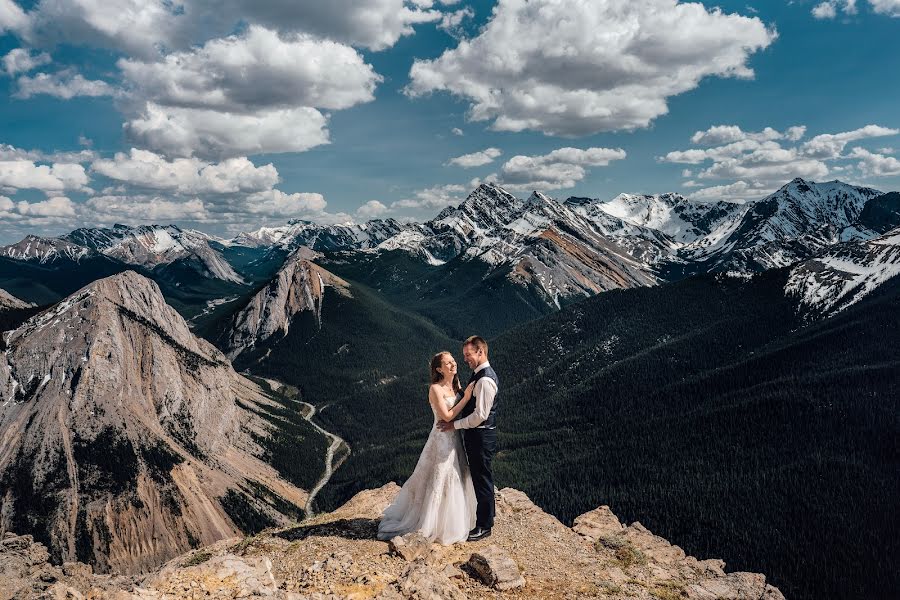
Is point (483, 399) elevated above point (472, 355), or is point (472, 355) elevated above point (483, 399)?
point (472, 355)

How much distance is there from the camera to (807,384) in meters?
181

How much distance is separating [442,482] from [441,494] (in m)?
0.55

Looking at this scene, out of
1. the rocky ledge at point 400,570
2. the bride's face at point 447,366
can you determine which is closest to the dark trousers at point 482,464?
the rocky ledge at point 400,570

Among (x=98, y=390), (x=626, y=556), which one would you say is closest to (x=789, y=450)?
(x=626, y=556)

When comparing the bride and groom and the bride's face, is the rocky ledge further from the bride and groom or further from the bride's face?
the bride's face

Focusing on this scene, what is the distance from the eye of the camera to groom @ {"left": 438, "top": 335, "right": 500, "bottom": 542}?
59.5 feet

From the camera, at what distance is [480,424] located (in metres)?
18.5

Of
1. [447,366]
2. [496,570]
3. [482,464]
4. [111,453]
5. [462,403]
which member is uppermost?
[447,366]

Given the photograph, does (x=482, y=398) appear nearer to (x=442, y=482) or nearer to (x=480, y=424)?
(x=480, y=424)

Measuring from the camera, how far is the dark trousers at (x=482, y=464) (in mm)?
18953

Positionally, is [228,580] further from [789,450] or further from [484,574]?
[789,450]

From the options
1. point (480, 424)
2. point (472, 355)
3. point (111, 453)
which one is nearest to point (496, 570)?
point (480, 424)

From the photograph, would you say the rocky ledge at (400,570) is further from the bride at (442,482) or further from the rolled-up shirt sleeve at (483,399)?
the rolled-up shirt sleeve at (483,399)

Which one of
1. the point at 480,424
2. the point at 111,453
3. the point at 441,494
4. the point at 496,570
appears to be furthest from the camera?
the point at 111,453
